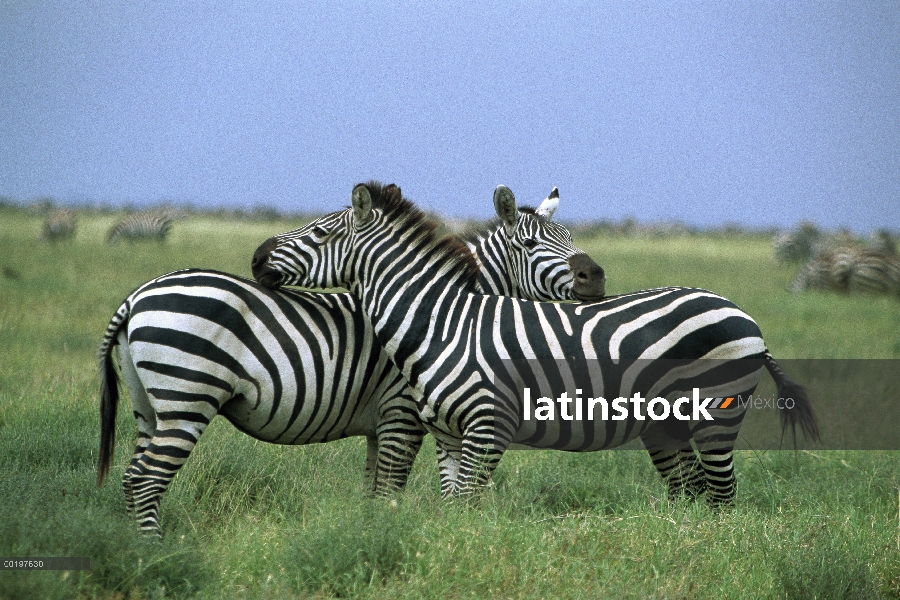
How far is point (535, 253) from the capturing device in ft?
21.6

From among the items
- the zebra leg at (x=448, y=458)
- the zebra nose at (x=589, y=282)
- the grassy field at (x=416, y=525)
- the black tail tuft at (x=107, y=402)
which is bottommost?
the grassy field at (x=416, y=525)

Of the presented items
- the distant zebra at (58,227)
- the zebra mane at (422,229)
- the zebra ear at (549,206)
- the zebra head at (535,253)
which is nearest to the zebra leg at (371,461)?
the zebra mane at (422,229)

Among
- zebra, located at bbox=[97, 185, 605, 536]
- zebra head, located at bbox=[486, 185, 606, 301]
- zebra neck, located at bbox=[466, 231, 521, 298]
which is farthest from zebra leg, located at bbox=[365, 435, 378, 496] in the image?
zebra head, located at bbox=[486, 185, 606, 301]

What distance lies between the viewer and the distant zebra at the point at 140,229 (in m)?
30.2

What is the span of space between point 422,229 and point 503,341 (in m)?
0.96

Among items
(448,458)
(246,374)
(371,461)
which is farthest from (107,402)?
(448,458)

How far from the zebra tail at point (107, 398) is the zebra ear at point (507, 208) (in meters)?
2.77

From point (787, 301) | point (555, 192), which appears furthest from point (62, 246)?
point (555, 192)

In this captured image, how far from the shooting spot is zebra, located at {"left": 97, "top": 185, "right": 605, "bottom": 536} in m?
5.32

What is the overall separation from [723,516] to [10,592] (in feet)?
13.4

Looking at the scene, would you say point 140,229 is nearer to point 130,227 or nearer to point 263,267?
point 130,227

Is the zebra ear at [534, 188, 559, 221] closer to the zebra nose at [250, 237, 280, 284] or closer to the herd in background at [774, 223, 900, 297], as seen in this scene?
the zebra nose at [250, 237, 280, 284]

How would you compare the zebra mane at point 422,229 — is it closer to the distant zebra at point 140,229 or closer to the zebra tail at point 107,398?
the zebra tail at point 107,398

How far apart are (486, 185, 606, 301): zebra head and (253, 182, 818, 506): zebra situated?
507mm
